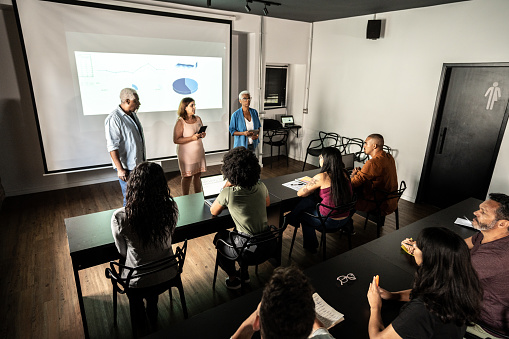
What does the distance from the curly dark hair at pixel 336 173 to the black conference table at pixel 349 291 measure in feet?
2.11

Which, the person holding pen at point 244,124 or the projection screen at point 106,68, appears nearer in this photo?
the projection screen at point 106,68

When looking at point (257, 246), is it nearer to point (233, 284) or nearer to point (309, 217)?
point (233, 284)

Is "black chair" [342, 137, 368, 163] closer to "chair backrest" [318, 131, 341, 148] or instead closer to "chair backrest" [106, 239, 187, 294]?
"chair backrest" [318, 131, 341, 148]

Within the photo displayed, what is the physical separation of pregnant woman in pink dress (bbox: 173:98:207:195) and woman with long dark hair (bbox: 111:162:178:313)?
1.89 meters

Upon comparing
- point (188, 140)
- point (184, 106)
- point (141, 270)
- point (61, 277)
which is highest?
point (184, 106)

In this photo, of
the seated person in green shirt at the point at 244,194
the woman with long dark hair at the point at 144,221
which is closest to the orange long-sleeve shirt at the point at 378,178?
the seated person in green shirt at the point at 244,194

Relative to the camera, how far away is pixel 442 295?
3.82ft

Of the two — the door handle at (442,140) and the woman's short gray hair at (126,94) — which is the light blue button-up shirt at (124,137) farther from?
the door handle at (442,140)

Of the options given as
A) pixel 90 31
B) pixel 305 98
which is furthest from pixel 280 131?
pixel 90 31

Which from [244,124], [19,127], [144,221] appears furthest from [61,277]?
[244,124]

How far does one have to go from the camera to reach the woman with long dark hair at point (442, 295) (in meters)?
1.16

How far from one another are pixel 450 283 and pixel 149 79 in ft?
15.7

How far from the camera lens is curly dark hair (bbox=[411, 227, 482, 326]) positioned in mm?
1158

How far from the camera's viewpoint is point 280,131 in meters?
6.80
